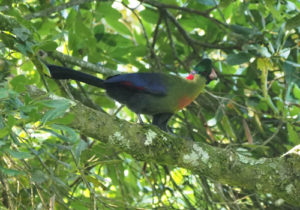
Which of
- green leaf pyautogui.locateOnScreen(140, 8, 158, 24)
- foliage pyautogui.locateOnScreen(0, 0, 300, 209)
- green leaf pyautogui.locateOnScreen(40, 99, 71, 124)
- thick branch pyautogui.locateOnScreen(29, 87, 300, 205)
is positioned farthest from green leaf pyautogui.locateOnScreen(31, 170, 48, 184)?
green leaf pyautogui.locateOnScreen(140, 8, 158, 24)

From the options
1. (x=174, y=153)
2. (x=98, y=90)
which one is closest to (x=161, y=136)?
(x=174, y=153)

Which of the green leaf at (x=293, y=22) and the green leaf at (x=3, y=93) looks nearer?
the green leaf at (x=3, y=93)

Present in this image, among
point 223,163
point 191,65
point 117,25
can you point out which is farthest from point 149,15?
point 223,163

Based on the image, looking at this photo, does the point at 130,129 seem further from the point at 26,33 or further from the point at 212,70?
the point at 212,70

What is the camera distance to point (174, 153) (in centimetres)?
231

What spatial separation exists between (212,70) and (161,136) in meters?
1.13

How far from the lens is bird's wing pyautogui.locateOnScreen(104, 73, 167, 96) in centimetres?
274

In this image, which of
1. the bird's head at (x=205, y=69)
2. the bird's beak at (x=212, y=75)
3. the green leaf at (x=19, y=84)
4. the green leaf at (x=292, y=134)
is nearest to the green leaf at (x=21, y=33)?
the green leaf at (x=19, y=84)

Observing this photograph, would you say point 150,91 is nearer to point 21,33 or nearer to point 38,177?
point 21,33

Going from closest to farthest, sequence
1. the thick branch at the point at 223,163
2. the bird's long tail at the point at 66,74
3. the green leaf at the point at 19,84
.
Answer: the green leaf at the point at 19,84 → the thick branch at the point at 223,163 → the bird's long tail at the point at 66,74

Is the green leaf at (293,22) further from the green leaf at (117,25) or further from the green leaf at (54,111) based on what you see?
the green leaf at (54,111)

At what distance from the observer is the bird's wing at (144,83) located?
2736 mm

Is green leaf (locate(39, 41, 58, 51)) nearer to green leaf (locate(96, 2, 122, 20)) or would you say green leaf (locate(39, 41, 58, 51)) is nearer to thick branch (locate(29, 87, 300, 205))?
thick branch (locate(29, 87, 300, 205))

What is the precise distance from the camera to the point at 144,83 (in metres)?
2.77
